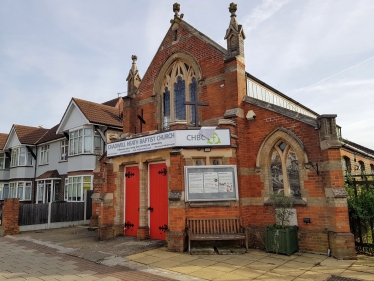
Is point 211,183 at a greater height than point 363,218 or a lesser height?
greater

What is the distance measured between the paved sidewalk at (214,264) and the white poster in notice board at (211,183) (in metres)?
1.82

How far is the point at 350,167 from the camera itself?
14.6 m

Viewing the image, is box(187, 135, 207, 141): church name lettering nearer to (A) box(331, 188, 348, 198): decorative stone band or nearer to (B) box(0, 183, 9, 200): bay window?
(A) box(331, 188, 348, 198): decorative stone band

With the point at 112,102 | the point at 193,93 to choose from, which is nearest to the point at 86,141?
the point at 112,102

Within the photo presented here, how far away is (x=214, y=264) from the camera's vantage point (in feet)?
Answer: 22.6

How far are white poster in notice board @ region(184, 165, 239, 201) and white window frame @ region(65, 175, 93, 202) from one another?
37.2 ft

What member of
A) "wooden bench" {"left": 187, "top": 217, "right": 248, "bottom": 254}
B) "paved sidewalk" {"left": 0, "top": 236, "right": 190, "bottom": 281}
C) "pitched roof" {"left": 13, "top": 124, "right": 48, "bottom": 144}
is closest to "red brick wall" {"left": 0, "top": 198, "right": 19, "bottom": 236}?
"paved sidewalk" {"left": 0, "top": 236, "right": 190, "bottom": 281}

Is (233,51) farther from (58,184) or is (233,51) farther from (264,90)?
(58,184)

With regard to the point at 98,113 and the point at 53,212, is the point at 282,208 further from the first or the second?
the point at 98,113

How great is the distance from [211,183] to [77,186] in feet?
42.2

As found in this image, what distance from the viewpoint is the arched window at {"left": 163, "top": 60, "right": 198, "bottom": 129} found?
12148 mm

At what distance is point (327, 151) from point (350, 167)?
319 inches

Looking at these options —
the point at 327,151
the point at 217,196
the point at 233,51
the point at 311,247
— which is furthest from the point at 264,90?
the point at 311,247

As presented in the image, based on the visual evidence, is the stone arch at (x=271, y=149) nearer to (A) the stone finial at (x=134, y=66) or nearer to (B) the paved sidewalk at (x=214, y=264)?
(B) the paved sidewalk at (x=214, y=264)
